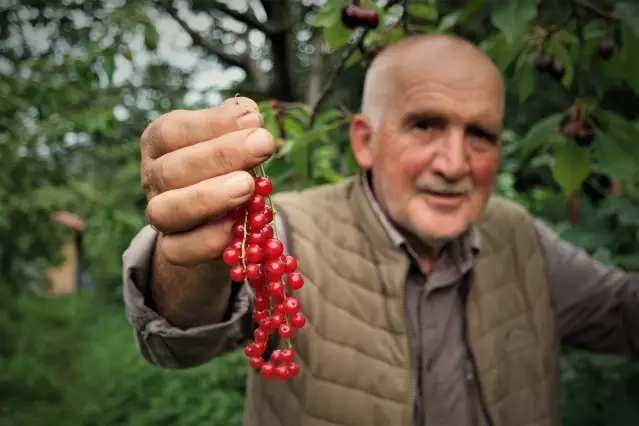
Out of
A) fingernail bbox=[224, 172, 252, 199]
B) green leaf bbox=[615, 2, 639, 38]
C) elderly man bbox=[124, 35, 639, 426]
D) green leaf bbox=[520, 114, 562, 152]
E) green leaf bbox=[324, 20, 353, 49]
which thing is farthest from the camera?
green leaf bbox=[520, 114, 562, 152]

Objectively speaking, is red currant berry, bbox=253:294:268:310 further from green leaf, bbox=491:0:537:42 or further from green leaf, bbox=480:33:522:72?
green leaf, bbox=480:33:522:72

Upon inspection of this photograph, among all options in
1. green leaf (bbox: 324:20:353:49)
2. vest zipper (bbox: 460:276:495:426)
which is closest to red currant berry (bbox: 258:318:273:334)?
vest zipper (bbox: 460:276:495:426)

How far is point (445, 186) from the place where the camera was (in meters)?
1.56

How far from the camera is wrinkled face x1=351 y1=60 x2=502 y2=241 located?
Answer: 61.1 inches

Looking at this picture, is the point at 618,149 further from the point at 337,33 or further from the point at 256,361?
the point at 256,361

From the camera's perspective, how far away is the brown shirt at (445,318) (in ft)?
3.95

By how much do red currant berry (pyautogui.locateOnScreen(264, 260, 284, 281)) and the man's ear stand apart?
0.95 metres

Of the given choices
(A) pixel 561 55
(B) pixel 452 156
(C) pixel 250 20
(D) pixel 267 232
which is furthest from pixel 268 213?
(C) pixel 250 20

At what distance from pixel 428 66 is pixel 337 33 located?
11.5 inches

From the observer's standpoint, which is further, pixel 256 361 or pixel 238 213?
pixel 256 361

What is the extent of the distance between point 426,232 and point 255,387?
0.68 meters

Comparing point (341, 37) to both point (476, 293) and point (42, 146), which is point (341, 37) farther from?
point (42, 146)

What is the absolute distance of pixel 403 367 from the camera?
60.7 inches

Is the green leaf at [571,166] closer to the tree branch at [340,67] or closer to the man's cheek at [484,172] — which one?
the man's cheek at [484,172]
